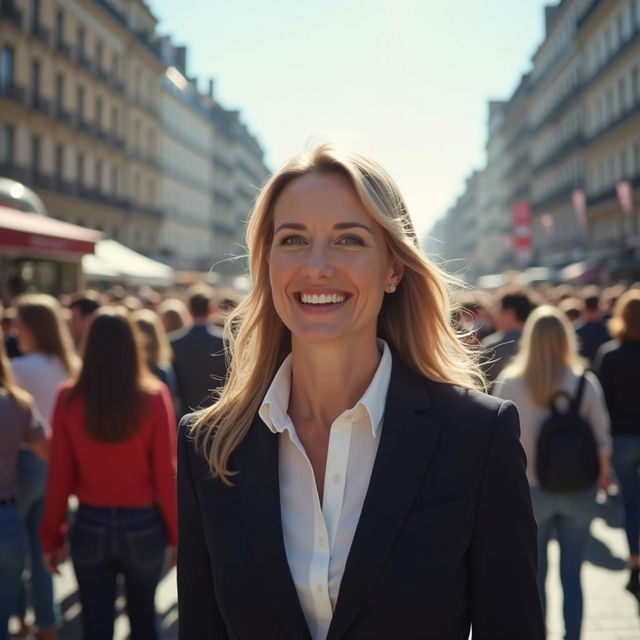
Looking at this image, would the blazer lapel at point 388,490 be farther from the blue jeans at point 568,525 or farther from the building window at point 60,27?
the building window at point 60,27

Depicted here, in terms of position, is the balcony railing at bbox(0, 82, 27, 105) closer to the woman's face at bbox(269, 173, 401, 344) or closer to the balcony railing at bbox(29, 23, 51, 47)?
the balcony railing at bbox(29, 23, 51, 47)

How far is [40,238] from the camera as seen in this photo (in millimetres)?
10070

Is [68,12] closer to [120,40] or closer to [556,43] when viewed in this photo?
[120,40]

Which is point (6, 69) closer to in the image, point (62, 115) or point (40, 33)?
point (40, 33)

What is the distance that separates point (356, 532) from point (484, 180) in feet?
356

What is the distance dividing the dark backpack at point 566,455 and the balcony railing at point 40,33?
35.0 m

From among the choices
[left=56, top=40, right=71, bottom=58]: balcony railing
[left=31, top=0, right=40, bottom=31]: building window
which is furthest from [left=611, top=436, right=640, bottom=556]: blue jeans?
[left=56, top=40, right=71, bottom=58]: balcony railing

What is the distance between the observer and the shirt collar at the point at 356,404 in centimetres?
205

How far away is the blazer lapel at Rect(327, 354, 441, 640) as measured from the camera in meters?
1.84

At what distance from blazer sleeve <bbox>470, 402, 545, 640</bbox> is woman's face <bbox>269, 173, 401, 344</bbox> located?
475mm

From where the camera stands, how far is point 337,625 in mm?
1828

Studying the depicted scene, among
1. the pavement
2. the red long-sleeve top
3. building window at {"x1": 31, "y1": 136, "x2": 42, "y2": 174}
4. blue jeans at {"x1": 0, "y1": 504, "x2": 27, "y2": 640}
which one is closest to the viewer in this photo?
blue jeans at {"x1": 0, "y1": 504, "x2": 27, "y2": 640}

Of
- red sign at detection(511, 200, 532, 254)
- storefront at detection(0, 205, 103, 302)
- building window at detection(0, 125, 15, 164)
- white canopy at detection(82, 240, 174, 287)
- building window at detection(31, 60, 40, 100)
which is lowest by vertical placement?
storefront at detection(0, 205, 103, 302)

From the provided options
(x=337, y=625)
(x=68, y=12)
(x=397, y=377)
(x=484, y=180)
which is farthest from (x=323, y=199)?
(x=484, y=180)
